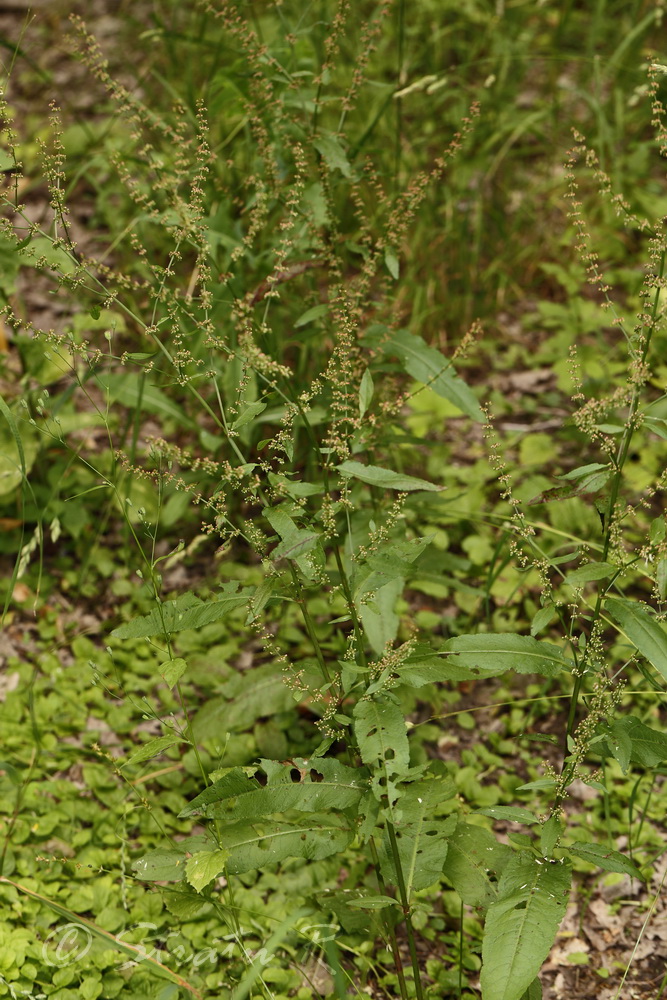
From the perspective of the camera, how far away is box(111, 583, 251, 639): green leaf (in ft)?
6.88

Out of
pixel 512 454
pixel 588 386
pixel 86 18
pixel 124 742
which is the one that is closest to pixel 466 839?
pixel 124 742

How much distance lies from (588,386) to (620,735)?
8.12 ft

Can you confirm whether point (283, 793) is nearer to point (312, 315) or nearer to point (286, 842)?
point (286, 842)

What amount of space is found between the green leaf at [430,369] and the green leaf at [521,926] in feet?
4.68

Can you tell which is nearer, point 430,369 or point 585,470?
point 585,470

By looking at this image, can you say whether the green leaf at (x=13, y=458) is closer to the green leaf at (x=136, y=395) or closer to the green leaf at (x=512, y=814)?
the green leaf at (x=136, y=395)

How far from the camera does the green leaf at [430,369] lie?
2.94m

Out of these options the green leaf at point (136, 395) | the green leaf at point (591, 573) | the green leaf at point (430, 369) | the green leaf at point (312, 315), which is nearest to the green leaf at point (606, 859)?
the green leaf at point (591, 573)

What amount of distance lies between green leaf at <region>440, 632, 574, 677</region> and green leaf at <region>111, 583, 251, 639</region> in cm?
49

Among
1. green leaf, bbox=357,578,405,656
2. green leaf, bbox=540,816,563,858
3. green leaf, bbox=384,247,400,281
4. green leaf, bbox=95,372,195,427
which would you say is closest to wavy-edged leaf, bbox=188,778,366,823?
green leaf, bbox=540,816,563,858

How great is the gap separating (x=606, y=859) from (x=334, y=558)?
156 centimetres

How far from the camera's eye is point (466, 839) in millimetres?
2184

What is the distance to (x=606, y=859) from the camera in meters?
1.98

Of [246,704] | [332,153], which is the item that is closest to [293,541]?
[246,704]
